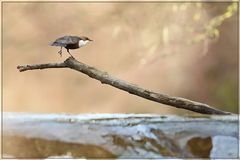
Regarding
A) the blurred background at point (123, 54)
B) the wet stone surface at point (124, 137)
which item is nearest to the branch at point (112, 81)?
the wet stone surface at point (124, 137)

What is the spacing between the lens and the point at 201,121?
1.28 metres

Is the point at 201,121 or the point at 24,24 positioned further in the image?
the point at 24,24

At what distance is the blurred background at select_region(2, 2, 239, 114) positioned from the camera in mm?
2656

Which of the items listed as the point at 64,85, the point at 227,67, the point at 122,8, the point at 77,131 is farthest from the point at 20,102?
the point at 77,131

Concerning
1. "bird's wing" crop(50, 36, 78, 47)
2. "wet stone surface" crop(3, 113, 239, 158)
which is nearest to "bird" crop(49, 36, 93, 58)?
"bird's wing" crop(50, 36, 78, 47)

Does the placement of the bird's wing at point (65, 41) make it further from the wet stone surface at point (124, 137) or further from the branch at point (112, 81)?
the wet stone surface at point (124, 137)

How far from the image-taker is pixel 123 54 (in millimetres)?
2840

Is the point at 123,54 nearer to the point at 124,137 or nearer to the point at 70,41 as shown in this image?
the point at 124,137

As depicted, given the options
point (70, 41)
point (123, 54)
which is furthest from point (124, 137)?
point (123, 54)

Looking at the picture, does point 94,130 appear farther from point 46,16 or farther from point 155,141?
point 46,16

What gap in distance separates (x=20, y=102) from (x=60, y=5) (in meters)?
0.52

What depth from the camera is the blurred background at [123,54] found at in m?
2.66

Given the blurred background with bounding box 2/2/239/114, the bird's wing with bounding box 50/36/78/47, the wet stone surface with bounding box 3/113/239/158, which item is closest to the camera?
the bird's wing with bounding box 50/36/78/47

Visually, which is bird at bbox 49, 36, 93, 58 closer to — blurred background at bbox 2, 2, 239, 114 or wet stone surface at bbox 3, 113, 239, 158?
wet stone surface at bbox 3, 113, 239, 158
